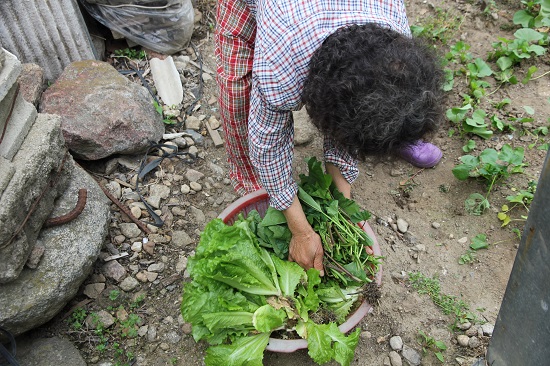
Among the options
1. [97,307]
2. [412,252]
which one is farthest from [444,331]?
[97,307]

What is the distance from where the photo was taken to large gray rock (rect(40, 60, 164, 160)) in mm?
2756

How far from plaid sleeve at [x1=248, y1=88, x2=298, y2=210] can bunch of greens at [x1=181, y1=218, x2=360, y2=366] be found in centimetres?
27

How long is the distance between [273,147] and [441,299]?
125 centimetres

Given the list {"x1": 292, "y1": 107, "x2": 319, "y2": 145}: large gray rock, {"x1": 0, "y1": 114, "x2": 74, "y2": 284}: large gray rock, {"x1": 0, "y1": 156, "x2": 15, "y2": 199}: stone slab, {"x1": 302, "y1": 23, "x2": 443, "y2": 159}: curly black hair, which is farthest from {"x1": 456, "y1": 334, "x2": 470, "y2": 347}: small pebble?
{"x1": 0, "y1": 156, "x2": 15, "y2": 199}: stone slab

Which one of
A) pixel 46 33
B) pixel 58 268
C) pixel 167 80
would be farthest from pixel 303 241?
pixel 46 33

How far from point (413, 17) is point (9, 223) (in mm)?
3278

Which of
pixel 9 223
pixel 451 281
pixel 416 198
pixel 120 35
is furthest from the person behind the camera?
pixel 120 35

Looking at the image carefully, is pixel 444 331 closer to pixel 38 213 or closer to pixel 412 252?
pixel 412 252

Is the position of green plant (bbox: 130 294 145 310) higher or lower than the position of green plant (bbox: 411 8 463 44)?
lower

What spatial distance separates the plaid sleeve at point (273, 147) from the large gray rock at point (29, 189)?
0.92m

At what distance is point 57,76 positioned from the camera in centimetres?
316

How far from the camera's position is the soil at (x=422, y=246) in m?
2.34

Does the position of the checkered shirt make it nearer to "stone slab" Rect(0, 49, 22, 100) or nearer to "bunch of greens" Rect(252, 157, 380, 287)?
"bunch of greens" Rect(252, 157, 380, 287)

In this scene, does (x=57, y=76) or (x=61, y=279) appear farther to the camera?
(x=57, y=76)
